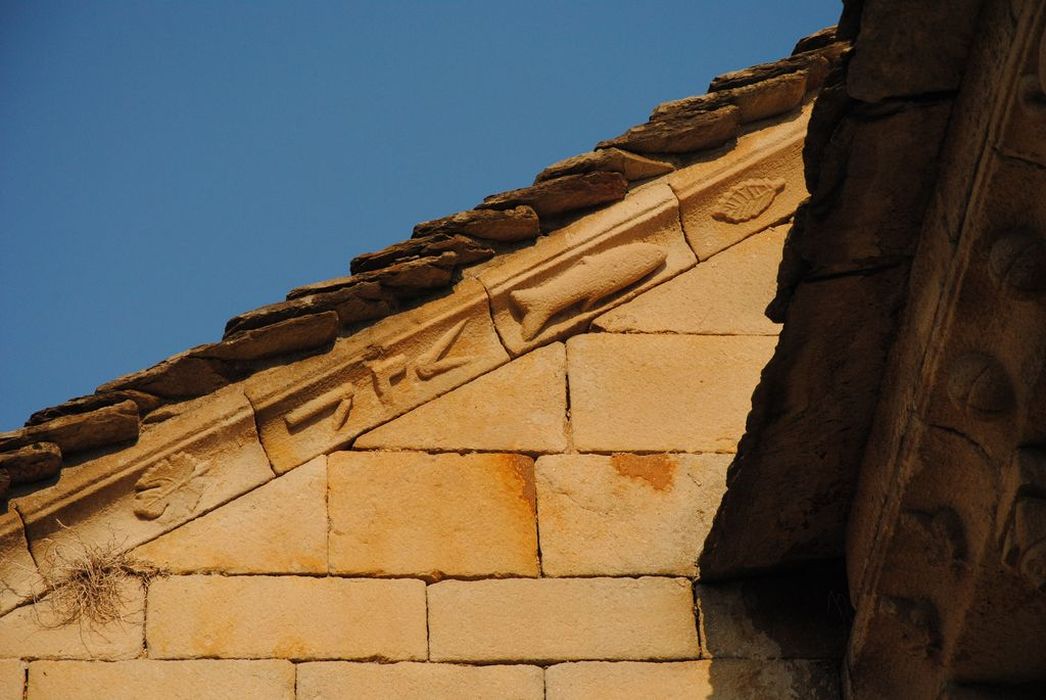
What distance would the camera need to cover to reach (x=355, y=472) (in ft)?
20.5

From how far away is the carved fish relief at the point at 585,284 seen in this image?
6566 millimetres

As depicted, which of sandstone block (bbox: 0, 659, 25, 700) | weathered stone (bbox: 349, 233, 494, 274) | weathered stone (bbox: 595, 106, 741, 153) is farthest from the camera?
weathered stone (bbox: 595, 106, 741, 153)

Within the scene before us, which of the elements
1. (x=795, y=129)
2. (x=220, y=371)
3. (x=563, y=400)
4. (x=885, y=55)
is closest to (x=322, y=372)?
(x=220, y=371)

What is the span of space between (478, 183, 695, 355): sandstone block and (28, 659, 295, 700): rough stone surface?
5.18ft

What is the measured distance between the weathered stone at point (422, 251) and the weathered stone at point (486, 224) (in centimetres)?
3

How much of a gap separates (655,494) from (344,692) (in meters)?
1.33

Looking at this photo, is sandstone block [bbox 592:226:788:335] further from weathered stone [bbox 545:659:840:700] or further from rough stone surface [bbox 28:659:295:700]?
rough stone surface [bbox 28:659:295:700]

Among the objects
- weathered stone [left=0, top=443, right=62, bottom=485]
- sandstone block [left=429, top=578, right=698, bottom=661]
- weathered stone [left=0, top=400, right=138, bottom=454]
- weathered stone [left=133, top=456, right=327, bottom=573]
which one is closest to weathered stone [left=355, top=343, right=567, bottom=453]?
weathered stone [left=133, top=456, right=327, bottom=573]

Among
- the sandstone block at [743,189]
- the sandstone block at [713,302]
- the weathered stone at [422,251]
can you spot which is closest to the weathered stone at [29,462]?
the weathered stone at [422,251]

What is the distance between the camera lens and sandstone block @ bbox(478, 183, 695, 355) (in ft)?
21.6

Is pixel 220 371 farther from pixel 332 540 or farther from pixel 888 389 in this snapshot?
pixel 888 389

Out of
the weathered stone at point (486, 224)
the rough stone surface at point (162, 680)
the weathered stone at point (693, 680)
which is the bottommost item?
the weathered stone at point (693, 680)

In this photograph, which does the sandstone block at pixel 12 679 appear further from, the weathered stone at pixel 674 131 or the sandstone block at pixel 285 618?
the weathered stone at pixel 674 131

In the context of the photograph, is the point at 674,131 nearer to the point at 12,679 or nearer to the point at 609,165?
the point at 609,165
